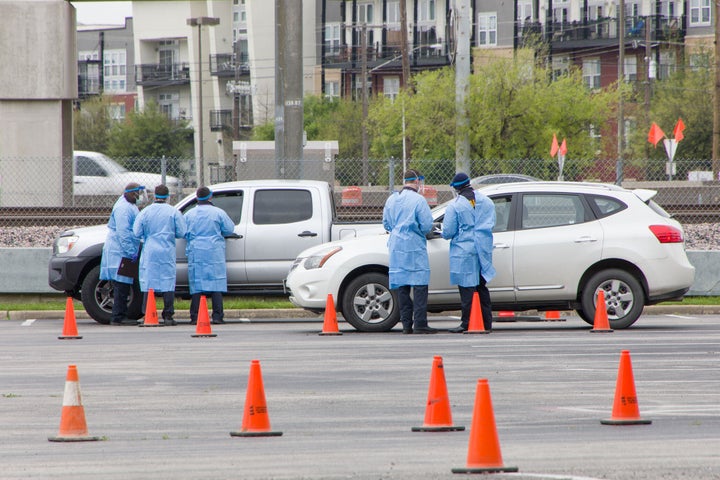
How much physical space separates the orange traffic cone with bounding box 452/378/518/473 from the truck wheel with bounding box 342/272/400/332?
317 inches

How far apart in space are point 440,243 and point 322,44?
63.4 metres

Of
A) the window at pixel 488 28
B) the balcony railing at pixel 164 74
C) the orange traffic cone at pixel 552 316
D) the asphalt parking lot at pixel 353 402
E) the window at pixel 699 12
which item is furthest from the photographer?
the balcony railing at pixel 164 74

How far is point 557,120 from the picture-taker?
40.5 meters

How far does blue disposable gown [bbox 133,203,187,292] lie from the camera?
1614cm

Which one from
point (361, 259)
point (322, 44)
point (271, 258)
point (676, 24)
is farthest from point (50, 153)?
point (322, 44)

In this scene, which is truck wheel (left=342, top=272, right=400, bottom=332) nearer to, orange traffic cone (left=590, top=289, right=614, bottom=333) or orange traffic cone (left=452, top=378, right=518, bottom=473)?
orange traffic cone (left=590, top=289, right=614, bottom=333)

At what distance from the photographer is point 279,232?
1656 cm

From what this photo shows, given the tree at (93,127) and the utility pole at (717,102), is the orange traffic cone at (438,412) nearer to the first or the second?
the utility pole at (717,102)

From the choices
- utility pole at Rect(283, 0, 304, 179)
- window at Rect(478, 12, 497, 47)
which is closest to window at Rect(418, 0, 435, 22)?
window at Rect(478, 12, 497, 47)

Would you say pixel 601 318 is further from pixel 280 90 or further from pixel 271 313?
pixel 280 90

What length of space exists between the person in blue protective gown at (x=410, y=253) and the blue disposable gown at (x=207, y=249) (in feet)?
8.36

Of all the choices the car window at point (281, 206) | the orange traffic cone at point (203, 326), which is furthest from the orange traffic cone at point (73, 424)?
the car window at point (281, 206)

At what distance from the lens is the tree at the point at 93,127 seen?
77188 mm

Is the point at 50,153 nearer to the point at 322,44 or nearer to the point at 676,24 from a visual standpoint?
the point at 676,24
